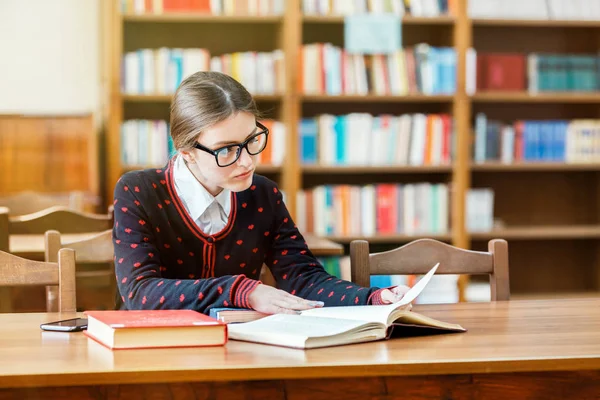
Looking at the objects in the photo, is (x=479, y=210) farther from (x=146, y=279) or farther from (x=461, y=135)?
(x=146, y=279)

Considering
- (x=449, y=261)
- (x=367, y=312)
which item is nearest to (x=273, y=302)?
(x=367, y=312)

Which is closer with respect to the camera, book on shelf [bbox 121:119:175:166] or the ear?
→ the ear

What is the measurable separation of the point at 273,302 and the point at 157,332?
284 mm

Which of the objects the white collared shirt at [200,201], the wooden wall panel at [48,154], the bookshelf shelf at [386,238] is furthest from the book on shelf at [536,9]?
the white collared shirt at [200,201]

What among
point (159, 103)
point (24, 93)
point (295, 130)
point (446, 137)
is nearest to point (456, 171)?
point (446, 137)

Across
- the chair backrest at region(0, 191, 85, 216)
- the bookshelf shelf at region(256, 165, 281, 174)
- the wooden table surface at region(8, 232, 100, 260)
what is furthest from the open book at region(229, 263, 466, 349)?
the bookshelf shelf at region(256, 165, 281, 174)

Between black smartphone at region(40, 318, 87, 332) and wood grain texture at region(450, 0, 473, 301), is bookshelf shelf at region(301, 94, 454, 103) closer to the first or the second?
wood grain texture at region(450, 0, 473, 301)

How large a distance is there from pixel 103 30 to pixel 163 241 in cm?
298

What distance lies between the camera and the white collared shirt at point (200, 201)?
1.93 m

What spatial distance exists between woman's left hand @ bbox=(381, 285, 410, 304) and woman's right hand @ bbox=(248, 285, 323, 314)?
169mm

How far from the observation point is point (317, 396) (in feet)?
4.19

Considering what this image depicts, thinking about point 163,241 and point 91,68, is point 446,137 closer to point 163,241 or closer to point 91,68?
point 91,68

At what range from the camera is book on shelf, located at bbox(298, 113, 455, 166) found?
4.43 metres

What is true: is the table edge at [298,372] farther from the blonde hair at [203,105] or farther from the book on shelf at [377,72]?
the book on shelf at [377,72]
